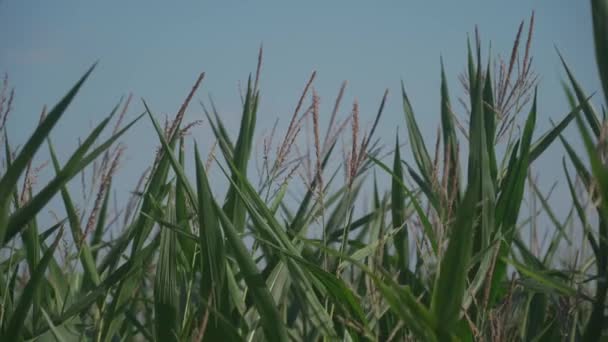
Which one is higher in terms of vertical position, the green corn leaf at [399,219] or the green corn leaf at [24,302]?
the green corn leaf at [24,302]

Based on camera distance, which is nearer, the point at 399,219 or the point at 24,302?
the point at 24,302

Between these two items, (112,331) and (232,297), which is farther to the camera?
(112,331)

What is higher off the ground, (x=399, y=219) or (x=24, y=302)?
(x=24, y=302)

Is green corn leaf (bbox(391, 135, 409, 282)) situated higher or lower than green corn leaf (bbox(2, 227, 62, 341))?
lower

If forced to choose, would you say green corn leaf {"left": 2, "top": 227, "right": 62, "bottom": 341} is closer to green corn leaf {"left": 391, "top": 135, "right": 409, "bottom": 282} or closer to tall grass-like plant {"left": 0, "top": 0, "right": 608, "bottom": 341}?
tall grass-like plant {"left": 0, "top": 0, "right": 608, "bottom": 341}

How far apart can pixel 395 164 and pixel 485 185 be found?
0.85ft

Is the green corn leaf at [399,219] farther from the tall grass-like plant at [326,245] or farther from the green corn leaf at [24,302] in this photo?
the green corn leaf at [24,302]

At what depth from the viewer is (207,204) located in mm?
874

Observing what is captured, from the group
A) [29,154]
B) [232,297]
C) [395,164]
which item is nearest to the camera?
[29,154]

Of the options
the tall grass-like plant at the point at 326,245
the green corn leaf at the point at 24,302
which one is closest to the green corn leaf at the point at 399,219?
the tall grass-like plant at the point at 326,245

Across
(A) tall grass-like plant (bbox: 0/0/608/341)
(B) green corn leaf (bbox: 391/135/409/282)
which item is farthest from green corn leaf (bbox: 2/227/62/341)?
(B) green corn leaf (bbox: 391/135/409/282)

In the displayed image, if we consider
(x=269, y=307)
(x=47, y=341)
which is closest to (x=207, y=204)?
(x=269, y=307)

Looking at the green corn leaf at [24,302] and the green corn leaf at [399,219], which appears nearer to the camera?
the green corn leaf at [24,302]

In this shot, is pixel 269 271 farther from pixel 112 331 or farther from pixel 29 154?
pixel 29 154
